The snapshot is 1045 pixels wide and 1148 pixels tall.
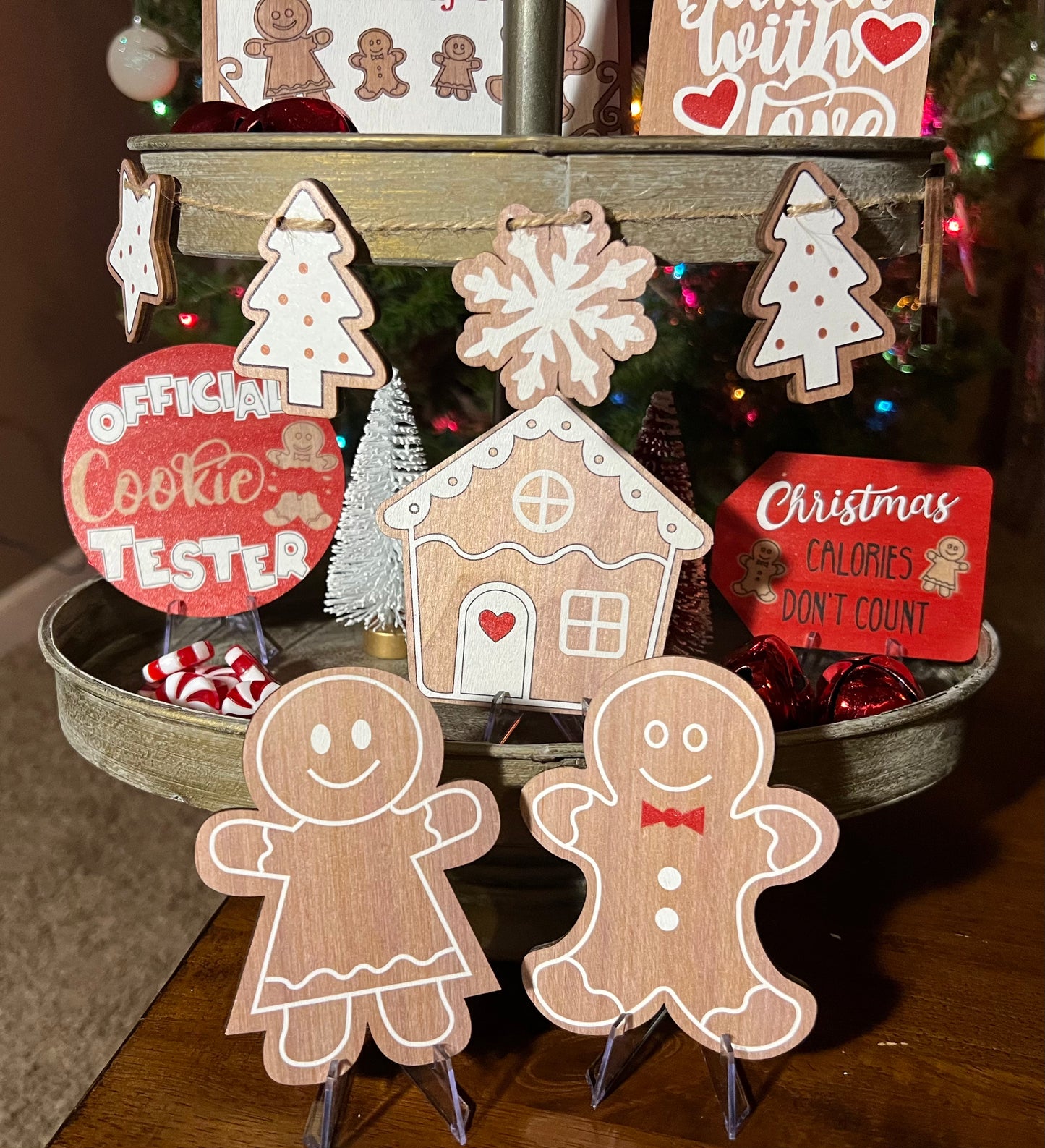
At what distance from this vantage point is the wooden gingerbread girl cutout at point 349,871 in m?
0.57

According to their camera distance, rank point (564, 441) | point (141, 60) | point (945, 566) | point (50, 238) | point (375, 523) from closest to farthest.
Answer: point (564, 441), point (945, 566), point (375, 523), point (141, 60), point (50, 238)

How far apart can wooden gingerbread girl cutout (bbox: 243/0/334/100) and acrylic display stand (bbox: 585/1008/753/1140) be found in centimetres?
74

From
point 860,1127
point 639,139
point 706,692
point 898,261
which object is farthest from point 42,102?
point 860,1127

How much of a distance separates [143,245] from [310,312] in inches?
4.3

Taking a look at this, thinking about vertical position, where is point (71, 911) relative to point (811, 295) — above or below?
below

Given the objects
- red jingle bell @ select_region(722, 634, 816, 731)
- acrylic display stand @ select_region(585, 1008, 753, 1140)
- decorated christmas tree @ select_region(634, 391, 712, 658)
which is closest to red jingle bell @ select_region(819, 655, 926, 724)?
red jingle bell @ select_region(722, 634, 816, 731)

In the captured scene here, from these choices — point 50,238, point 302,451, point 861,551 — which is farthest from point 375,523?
point 50,238

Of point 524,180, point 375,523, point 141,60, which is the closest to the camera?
point 524,180

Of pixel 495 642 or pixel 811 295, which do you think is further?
pixel 495 642

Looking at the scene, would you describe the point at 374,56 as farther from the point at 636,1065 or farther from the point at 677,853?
the point at 636,1065

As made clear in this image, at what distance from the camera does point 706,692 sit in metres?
0.58

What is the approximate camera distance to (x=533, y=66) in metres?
0.60

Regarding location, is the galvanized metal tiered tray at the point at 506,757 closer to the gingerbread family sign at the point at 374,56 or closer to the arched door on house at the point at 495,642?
the arched door on house at the point at 495,642

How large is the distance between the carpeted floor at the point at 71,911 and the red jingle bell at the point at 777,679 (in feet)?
1.66
